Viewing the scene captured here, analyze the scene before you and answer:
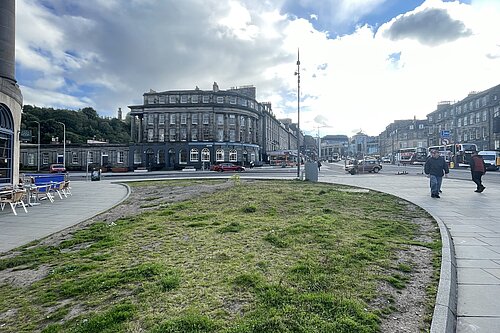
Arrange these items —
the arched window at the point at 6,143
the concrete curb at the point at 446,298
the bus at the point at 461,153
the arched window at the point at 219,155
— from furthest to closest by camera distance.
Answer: the arched window at the point at 219,155 → the bus at the point at 461,153 → the arched window at the point at 6,143 → the concrete curb at the point at 446,298

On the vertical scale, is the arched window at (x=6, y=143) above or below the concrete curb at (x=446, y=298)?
above

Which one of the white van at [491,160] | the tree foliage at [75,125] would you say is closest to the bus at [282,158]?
the white van at [491,160]

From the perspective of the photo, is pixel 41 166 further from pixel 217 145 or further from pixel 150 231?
pixel 150 231

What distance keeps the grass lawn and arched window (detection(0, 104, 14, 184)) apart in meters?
9.11

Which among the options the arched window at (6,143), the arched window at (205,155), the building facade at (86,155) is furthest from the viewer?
the arched window at (205,155)

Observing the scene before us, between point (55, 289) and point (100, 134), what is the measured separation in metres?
99.0

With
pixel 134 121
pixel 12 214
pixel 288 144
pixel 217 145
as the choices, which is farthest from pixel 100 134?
pixel 12 214

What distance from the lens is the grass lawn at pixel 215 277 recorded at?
2.98 metres

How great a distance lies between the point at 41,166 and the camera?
204 feet

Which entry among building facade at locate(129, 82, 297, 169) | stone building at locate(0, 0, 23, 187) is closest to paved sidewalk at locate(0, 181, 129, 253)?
stone building at locate(0, 0, 23, 187)

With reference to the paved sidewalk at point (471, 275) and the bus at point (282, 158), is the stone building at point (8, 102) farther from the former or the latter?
the bus at point (282, 158)

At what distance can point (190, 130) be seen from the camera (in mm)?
65750

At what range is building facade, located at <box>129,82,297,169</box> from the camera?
208 ft

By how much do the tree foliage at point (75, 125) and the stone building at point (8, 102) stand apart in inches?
2496
